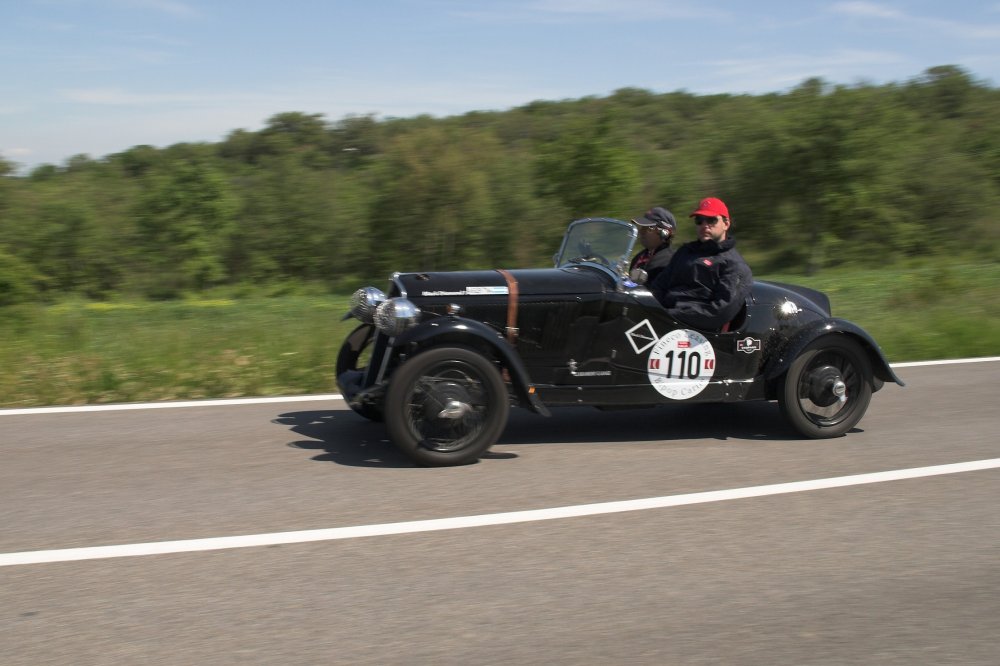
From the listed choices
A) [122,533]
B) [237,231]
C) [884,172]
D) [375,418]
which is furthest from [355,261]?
[122,533]

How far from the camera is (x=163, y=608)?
156 inches

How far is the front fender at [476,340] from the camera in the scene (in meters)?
6.14

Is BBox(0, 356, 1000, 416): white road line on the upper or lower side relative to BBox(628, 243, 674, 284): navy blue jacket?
lower

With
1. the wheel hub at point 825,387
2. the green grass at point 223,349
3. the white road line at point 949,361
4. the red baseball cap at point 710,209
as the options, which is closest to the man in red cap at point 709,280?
the red baseball cap at point 710,209

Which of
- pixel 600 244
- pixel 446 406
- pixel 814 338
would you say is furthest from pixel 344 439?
pixel 814 338

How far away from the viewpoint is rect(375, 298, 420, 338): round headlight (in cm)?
621

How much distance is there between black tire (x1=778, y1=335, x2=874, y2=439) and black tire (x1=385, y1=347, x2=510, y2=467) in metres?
2.13

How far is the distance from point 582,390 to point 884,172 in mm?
24601

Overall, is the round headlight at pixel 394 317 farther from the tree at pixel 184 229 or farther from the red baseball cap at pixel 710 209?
the tree at pixel 184 229

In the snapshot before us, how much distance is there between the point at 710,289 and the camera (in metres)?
6.86

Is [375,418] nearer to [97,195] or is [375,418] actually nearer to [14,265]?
[14,265]

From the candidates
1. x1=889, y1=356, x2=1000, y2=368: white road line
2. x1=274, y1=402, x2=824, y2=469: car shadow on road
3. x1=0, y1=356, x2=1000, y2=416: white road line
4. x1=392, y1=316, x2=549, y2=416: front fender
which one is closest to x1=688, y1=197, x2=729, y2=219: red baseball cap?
x1=274, y1=402, x2=824, y2=469: car shadow on road

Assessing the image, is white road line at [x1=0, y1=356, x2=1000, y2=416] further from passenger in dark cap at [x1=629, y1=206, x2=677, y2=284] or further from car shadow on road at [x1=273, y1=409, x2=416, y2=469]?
passenger in dark cap at [x1=629, y1=206, x2=677, y2=284]

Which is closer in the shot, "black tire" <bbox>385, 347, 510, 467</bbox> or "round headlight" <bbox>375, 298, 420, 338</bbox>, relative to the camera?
"black tire" <bbox>385, 347, 510, 467</bbox>
